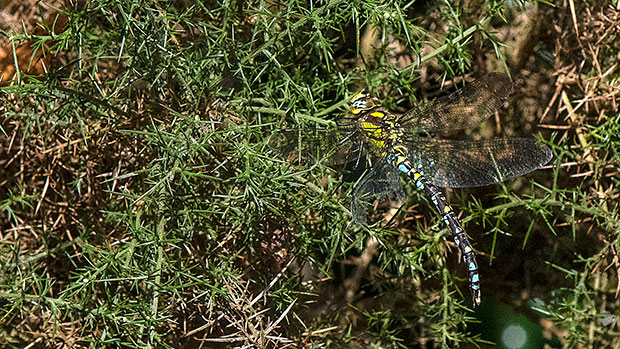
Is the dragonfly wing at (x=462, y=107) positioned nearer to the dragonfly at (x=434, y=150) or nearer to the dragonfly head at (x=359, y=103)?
the dragonfly at (x=434, y=150)

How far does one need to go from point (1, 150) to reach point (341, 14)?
2.34ft

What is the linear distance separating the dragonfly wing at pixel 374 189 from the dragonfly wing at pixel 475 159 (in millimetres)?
91

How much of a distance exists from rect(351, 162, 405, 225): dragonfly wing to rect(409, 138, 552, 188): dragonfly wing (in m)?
0.09

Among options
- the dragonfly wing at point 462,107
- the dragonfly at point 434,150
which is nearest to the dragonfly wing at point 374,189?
the dragonfly at point 434,150

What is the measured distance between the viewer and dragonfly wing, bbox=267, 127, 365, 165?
1.22 meters

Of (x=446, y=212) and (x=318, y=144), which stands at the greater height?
(x=318, y=144)

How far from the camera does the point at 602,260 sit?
4.78ft

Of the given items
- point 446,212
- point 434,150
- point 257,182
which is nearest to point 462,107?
point 434,150

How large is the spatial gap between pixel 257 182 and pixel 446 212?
1.31 ft

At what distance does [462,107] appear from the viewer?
1.44 meters

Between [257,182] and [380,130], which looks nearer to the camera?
[257,182]

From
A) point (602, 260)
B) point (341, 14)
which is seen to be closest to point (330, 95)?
point (341, 14)

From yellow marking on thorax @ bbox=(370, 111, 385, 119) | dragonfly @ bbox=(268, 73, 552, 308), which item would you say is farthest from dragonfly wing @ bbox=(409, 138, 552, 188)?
yellow marking on thorax @ bbox=(370, 111, 385, 119)

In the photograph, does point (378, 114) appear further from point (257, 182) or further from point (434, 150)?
point (257, 182)
